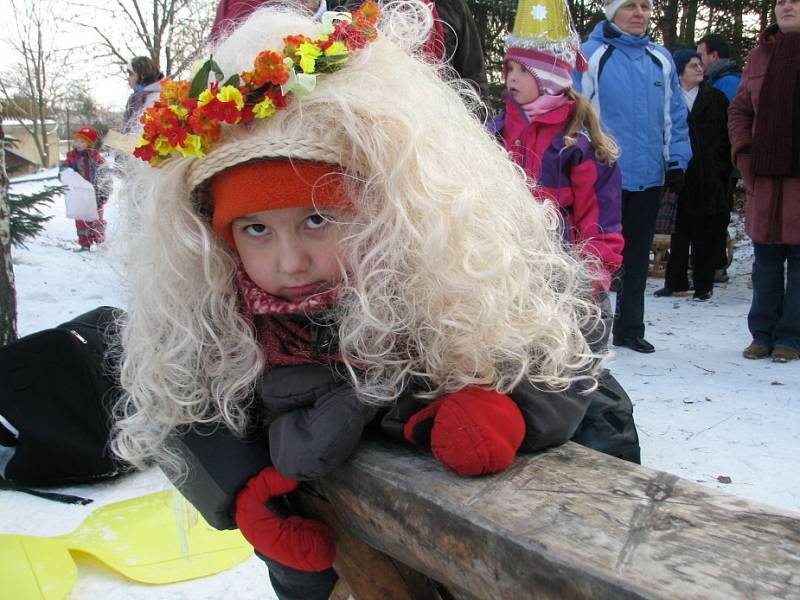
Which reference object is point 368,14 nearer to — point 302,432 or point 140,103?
point 302,432

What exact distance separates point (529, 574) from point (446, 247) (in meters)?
0.56

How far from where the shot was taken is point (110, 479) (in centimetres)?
307

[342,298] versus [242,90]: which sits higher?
[242,90]

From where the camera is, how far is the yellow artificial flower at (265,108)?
1161 millimetres

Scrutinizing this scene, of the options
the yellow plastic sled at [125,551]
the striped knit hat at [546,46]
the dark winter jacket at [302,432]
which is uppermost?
the striped knit hat at [546,46]

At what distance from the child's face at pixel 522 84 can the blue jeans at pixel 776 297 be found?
1991 millimetres

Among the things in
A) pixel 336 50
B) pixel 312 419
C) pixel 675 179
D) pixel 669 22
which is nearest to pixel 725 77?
pixel 675 179

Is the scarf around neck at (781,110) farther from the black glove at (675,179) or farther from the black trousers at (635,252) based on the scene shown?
the black trousers at (635,252)

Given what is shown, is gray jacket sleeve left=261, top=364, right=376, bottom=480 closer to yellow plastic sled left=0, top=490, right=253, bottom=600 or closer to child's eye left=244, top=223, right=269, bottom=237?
child's eye left=244, top=223, right=269, bottom=237

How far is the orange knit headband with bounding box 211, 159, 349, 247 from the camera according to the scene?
45.8 inches

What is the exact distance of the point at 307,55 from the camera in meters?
1.19

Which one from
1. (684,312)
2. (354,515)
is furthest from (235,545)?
(684,312)

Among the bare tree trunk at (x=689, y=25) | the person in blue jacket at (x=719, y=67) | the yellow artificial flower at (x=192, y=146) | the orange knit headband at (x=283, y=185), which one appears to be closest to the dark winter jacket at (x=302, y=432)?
the orange knit headband at (x=283, y=185)

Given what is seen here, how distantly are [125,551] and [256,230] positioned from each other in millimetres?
1764
